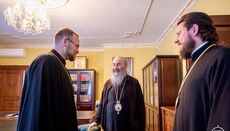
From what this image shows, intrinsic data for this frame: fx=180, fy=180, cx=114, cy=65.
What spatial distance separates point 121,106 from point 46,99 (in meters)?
1.21

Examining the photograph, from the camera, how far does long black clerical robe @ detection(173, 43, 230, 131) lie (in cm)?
84

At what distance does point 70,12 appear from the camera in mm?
3508

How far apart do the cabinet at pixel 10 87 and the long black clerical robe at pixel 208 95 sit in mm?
5884

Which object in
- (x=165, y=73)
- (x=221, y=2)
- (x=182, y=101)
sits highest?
(x=221, y=2)

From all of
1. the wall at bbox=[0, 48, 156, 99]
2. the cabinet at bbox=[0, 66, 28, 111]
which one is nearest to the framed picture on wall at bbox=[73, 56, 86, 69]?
the wall at bbox=[0, 48, 156, 99]

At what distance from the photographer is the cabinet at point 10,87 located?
578 centimetres

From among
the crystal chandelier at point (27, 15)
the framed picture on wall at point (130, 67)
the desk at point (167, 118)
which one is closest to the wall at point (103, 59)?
the framed picture on wall at point (130, 67)

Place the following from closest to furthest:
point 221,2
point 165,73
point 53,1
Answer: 1. point 221,2
2. point 53,1
3. point 165,73

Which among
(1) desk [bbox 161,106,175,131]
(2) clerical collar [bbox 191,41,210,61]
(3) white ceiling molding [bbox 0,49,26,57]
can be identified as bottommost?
(1) desk [bbox 161,106,175,131]

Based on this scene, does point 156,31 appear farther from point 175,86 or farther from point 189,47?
point 189,47

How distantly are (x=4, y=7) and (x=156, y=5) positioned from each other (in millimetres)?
2762

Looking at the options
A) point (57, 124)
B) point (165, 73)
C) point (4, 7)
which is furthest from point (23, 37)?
point (57, 124)

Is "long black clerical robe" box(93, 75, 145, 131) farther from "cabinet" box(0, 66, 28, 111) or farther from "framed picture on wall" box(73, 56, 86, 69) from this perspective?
"cabinet" box(0, 66, 28, 111)

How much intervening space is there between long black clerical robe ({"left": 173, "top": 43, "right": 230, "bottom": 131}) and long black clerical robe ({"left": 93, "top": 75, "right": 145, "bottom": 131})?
3.32ft
